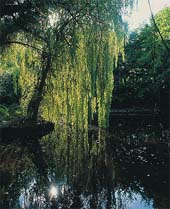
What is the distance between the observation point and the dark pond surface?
341 inches

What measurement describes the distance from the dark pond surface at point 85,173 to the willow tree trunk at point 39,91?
1458mm

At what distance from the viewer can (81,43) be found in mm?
8883

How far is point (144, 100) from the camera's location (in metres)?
30.7

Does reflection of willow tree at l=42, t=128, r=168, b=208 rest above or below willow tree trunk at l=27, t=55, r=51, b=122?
below

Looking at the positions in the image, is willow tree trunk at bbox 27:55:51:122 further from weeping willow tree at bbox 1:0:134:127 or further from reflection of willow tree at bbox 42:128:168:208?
reflection of willow tree at bbox 42:128:168:208

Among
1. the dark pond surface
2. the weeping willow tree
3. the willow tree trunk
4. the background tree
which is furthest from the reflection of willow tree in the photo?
the background tree

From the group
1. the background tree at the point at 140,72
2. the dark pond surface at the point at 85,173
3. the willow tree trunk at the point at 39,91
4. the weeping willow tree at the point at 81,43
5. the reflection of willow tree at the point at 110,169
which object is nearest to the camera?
the weeping willow tree at the point at 81,43

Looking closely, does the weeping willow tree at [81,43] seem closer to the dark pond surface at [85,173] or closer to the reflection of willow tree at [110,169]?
the dark pond surface at [85,173]

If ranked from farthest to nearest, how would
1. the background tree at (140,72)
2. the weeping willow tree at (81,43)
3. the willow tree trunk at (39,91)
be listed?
→ the background tree at (140,72) < the willow tree trunk at (39,91) < the weeping willow tree at (81,43)

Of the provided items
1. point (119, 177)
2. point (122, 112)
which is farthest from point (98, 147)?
point (122, 112)

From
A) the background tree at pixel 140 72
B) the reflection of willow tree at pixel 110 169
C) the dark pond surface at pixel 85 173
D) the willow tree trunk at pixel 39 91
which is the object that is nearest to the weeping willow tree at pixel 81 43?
the willow tree trunk at pixel 39 91

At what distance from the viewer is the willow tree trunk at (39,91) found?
10.5m

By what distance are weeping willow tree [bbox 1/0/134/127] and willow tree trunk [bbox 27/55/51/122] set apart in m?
0.64

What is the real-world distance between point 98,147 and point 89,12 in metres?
7.50
